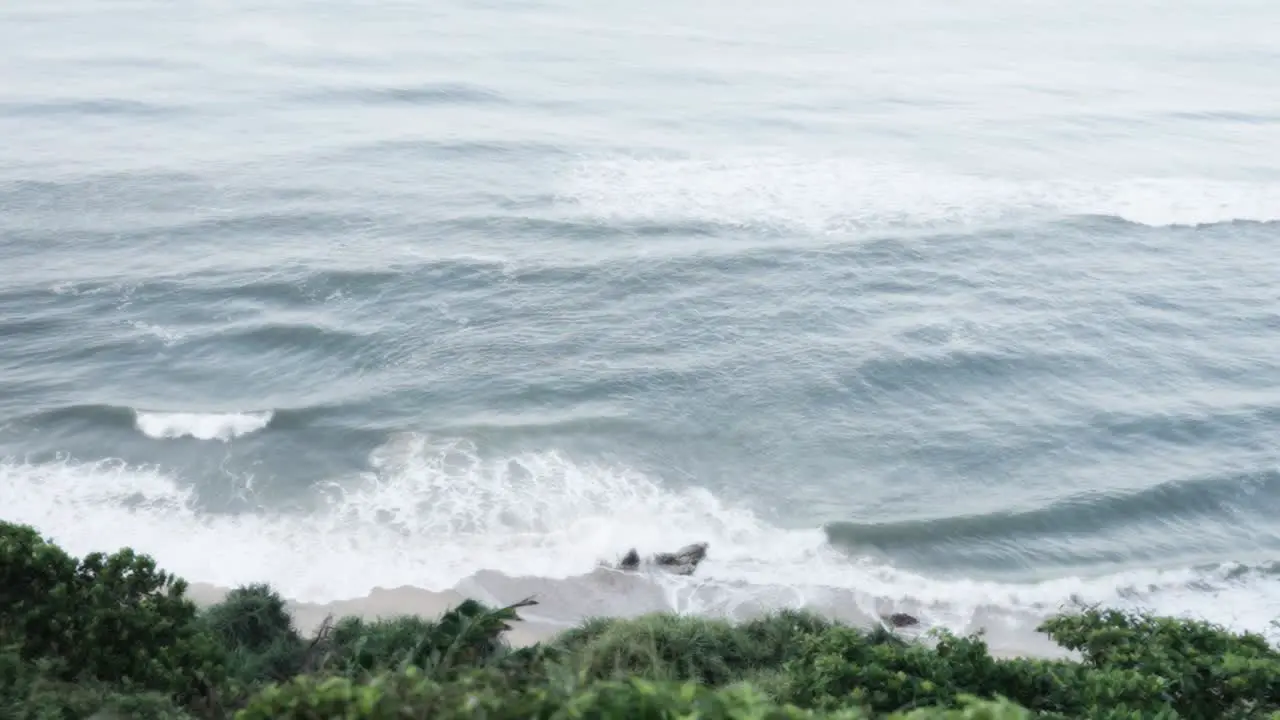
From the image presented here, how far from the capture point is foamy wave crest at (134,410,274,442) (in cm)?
2612

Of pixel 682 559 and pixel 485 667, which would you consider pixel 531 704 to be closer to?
pixel 485 667

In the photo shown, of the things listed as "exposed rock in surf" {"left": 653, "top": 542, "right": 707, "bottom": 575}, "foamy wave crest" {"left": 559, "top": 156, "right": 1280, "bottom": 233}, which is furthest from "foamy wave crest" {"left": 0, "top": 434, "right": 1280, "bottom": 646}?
"foamy wave crest" {"left": 559, "top": 156, "right": 1280, "bottom": 233}

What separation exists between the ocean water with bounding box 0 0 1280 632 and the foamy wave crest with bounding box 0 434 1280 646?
0.30ft

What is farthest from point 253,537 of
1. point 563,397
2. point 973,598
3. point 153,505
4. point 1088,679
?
point 1088,679

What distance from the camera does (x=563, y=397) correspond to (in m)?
28.7

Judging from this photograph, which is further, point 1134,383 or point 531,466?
point 1134,383

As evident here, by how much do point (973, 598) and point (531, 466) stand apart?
10.8 metres

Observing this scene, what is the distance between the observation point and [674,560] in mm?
22844

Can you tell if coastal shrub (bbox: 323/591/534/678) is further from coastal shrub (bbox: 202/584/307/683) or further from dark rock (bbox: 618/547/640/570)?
dark rock (bbox: 618/547/640/570)

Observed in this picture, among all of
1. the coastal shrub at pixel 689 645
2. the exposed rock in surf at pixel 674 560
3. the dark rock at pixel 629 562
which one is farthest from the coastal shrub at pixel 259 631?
the exposed rock in surf at pixel 674 560

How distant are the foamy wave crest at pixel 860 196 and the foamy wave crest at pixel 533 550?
704 inches

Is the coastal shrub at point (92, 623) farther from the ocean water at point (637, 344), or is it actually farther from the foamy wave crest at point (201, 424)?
the foamy wave crest at point (201, 424)

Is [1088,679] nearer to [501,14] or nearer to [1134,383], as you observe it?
[1134,383]

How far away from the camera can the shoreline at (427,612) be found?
67.2 ft
